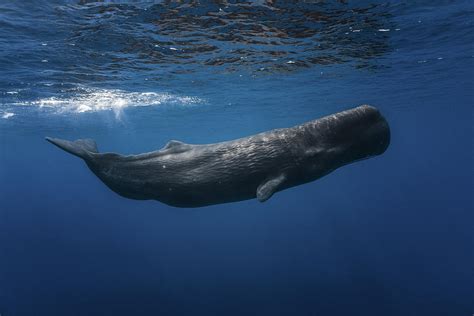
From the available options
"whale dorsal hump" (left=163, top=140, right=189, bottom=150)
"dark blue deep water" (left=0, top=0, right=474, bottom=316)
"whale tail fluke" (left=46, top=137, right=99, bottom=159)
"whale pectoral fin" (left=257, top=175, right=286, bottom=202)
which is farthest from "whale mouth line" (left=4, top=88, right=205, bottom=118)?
"whale pectoral fin" (left=257, top=175, right=286, bottom=202)

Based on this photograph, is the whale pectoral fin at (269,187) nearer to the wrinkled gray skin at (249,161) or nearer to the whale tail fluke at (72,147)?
the wrinkled gray skin at (249,161)

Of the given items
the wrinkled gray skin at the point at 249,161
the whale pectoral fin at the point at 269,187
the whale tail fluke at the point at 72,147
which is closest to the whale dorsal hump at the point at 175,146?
the wrinkled gray skin at the point at 249,161

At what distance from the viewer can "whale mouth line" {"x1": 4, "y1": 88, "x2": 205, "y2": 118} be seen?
23125 millimetres

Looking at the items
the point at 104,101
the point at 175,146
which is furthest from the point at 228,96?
the point at 175,146

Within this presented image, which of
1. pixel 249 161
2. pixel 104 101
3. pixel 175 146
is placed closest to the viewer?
pixel 249 161

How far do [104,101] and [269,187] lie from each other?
79.1ft

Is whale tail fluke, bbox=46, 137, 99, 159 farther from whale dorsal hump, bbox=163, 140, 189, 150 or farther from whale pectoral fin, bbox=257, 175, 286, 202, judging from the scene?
whale pectoral fin, bbox=257, 175, 286, 202

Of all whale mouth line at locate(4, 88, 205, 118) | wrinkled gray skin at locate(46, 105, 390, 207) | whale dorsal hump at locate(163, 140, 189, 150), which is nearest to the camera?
wrinkled gray skin at locate(46, 105, 390, 207)

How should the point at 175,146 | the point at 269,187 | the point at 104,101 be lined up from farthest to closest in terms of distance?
the point at 104,101 < the point at 175,146 < the point at 269,187

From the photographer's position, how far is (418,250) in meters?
27.2

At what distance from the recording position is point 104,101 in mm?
26125

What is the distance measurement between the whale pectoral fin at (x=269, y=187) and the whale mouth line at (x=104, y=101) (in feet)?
64.0

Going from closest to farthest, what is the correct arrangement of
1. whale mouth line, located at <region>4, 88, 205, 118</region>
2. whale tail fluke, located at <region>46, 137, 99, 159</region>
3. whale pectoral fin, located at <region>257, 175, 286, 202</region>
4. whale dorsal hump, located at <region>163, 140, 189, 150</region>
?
whale pectoral fin, located at <region>257, 175, 286, 202</region>
whale tail fluke, located at <region>46, 137, 99, 159</region>
whale dorsal hump, located at <region>163, 140, 189, 150</region>
whale mouth line, located at <region>4, 88, 205, 118</region>

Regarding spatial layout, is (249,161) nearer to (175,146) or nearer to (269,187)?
(269,187)
